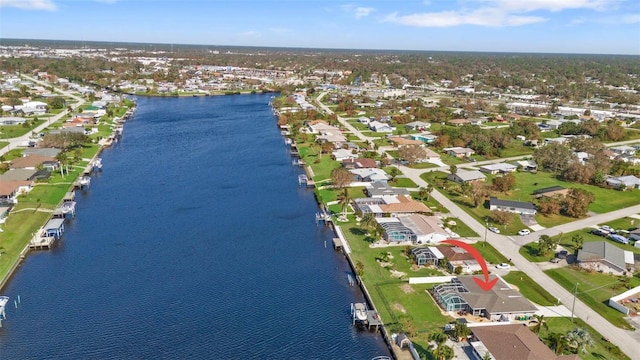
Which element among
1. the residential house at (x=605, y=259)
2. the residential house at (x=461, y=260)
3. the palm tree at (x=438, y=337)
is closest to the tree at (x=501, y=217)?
the residential house at (x=605, y=259)

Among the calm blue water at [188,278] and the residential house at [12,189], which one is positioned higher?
the residential house at [12,189]

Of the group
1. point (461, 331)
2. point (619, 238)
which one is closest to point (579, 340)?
point (461, 331)

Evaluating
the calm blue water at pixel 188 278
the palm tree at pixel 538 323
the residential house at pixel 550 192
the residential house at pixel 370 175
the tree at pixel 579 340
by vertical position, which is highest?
the residential house at pixel 370 175

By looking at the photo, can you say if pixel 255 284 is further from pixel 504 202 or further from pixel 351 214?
pixel 504 202

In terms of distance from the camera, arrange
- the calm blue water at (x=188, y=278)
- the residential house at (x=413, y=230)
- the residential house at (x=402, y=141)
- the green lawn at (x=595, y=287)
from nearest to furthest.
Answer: the calm blue water at (x=188, y=278)
the green lawn at (x=595, y=287)
the residential house at (x=413, y=230)
the residential house at (x=402, y=141)

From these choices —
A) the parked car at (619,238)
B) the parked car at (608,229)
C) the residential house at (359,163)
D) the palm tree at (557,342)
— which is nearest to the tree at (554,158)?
the parked car at (608,229)

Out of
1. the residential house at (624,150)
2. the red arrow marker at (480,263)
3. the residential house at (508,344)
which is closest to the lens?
the residential house at (508,344)

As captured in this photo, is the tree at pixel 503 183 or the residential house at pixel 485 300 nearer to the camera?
the residential house at pixel 485 300

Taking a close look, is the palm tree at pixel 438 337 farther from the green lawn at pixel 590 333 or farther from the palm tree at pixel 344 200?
the palm tree at pixel 344 200
